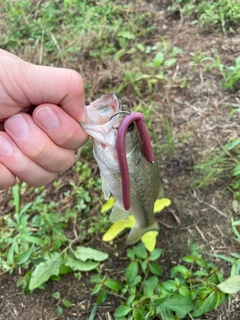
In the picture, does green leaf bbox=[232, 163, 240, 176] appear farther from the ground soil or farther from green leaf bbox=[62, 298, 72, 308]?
green leaf bbox=[62, 298, 72, 308]

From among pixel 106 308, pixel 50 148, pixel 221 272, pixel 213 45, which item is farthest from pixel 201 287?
pixel 213 45

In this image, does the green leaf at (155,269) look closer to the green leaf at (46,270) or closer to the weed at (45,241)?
the weed at (45,241)

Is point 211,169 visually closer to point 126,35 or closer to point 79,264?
point 79,264

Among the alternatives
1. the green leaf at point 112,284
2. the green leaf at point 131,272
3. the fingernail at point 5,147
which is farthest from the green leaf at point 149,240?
the fingernail at point 5,147

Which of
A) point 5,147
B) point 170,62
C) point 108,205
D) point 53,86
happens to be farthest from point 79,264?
point 170,62

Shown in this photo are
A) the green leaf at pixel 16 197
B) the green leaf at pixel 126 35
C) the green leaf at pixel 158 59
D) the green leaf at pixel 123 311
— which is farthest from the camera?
the green leaf at pixel 126 35

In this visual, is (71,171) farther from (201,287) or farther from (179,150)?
(201,287)

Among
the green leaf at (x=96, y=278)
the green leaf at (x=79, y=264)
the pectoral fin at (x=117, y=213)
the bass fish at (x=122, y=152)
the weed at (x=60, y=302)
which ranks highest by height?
the bass fish at (x=122, y=152)
